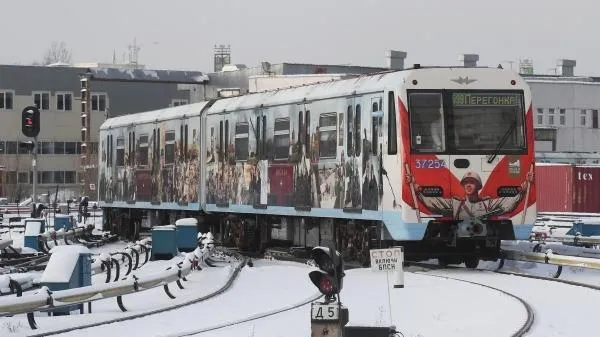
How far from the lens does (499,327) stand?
13.8 m

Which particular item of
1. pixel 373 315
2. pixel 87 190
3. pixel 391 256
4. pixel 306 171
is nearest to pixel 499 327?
pixel 373 315

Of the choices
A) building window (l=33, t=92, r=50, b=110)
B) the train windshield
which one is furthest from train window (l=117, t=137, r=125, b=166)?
building window (l=33, t=92, r=50, b=110)

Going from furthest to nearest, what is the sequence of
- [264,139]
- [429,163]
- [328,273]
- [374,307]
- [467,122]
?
[264,139], [467,122], [429,163], [374,307], [328,273]

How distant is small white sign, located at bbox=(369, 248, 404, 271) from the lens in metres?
17.1

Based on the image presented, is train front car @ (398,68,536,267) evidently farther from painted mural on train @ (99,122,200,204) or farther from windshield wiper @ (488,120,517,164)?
painted mural on train @ (99,122,200,204)

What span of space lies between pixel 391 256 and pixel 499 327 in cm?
356

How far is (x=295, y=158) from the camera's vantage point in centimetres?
2488

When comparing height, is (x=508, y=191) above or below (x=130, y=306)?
above

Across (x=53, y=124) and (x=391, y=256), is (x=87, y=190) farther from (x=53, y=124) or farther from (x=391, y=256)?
(x=391, y=256)

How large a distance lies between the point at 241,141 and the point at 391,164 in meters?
7.62

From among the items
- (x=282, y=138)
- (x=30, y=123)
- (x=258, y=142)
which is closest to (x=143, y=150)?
(x=30, y=123)

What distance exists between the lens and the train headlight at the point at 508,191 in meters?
20.9

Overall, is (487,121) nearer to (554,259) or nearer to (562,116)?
(554,259)

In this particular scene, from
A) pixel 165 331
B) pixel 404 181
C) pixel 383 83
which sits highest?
pixel 383 83
